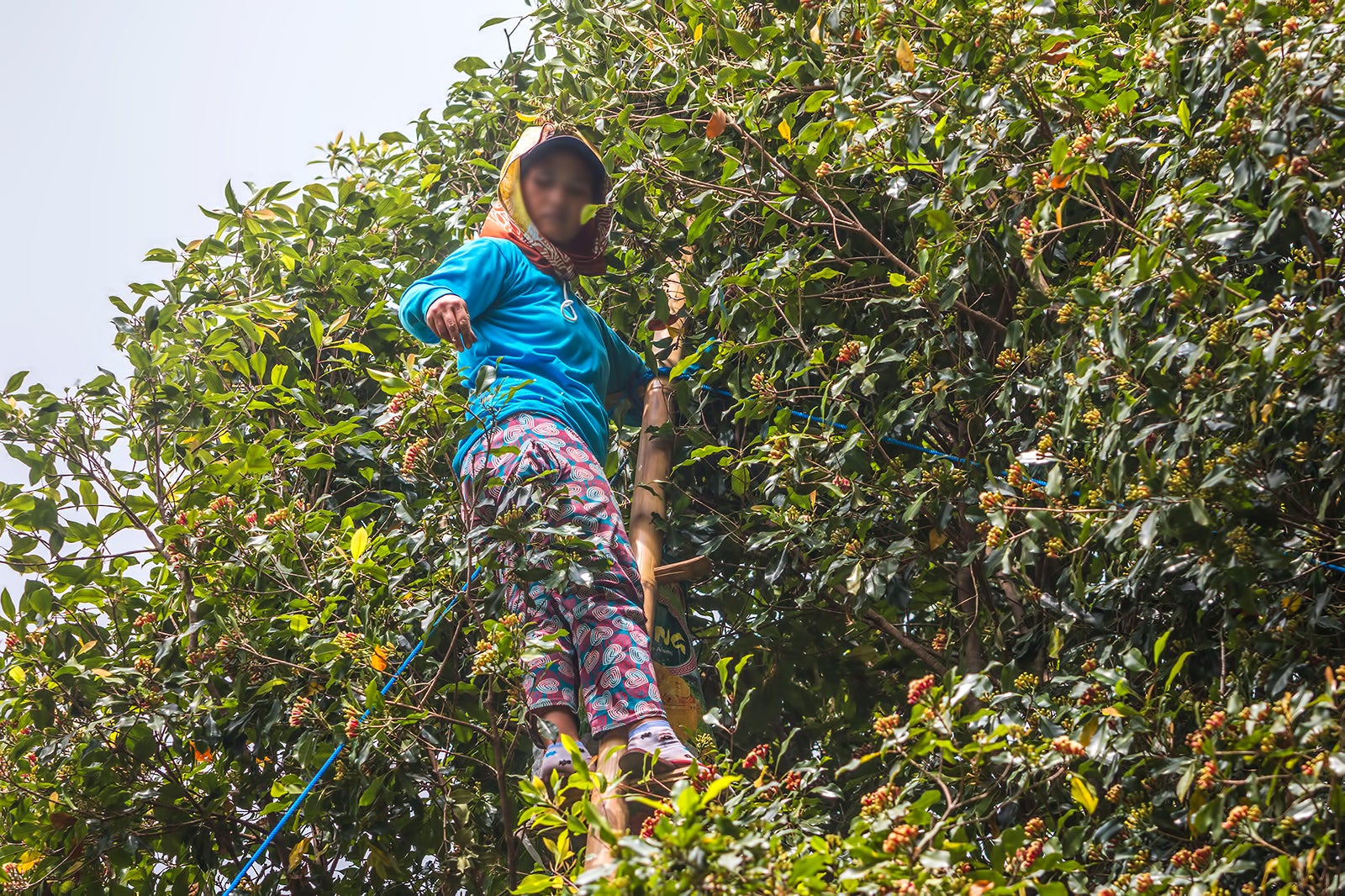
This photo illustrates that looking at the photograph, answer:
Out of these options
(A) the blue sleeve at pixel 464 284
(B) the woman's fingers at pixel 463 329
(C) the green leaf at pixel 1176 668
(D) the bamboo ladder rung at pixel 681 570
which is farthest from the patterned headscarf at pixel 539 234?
(C) the green leaf at pixel 1176 668

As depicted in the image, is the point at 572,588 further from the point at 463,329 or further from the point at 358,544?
the point at 463,329

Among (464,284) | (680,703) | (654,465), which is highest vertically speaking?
(464,284)

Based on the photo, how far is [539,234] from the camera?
4.13 meters

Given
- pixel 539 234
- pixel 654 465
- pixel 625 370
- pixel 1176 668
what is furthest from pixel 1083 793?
pixel 539 234

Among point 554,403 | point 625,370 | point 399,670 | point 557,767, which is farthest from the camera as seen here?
point 625,370

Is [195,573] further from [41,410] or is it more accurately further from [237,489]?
[41,410]

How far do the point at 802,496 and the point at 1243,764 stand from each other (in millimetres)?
1306

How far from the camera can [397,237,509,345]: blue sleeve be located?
12.2ft

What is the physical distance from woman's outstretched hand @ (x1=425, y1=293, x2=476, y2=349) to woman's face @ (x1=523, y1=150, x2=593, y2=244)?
1.88ft

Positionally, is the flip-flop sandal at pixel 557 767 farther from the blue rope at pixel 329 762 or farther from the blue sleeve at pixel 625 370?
the blue sleeve at pixel 625 370

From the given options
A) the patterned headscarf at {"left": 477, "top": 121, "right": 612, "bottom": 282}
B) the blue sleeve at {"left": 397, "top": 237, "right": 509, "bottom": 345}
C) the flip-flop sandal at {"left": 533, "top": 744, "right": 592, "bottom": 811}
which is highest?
the patterned headscarf at {"left": 477, "top": 121, "right": 612, "bottom": 282}

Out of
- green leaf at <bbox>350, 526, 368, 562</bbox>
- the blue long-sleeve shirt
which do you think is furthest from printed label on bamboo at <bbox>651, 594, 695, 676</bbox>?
green leaf at <bbox>350, 526, 368, 562</bbox>

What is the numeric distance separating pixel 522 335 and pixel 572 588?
0.84 m

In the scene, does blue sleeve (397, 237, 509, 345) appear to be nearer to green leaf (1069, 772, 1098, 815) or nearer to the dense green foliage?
the dense green foliage
